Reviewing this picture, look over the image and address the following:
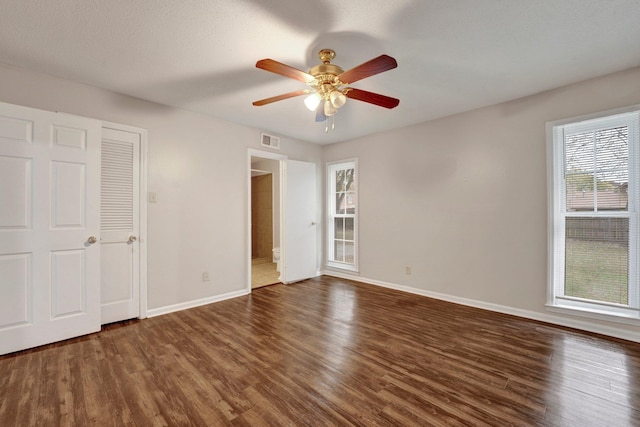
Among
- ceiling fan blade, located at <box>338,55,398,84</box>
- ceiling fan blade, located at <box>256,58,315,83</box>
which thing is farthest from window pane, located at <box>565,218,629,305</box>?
ceiling fan blade, located at <box>256,58,315,83</box>

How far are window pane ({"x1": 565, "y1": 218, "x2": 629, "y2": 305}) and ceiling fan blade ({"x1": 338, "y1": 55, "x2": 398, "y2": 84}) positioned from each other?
2.72 meters

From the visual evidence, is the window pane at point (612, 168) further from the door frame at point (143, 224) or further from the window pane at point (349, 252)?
the door frame at point (143, 224)

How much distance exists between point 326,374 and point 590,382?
1.86 metres

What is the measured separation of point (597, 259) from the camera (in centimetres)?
276

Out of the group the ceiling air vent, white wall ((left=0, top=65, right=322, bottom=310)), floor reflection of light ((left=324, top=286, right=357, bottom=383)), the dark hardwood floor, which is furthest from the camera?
the ceiling air vent

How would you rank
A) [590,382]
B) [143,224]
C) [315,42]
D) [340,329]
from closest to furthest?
1. [590,382]
2. [315,42]
3. [340,329]
4. [143,224]

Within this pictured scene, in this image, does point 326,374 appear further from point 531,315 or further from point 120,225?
point 120,225

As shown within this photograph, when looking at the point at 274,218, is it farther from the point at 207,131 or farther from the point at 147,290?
the point at 147,290

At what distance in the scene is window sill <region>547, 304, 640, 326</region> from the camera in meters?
2.52

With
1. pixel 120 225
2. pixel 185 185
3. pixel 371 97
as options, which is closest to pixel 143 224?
pixel 120 225

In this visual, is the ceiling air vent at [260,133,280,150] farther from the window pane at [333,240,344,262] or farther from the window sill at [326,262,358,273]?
the window sill at [326,262,358,273]

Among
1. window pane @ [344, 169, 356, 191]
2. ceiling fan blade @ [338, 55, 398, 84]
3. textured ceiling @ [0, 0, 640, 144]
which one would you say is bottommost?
window pane @ [344, 169, 356, 191]

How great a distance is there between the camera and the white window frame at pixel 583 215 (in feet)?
8.37

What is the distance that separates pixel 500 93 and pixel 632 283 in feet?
7.34
